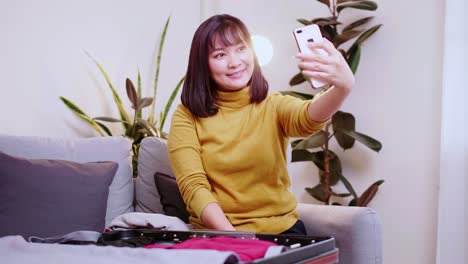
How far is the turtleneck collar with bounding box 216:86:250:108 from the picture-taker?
1.70m

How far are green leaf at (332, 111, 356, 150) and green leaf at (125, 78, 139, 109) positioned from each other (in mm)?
945

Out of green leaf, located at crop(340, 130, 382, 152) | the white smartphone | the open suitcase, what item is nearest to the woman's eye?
the white smartphone

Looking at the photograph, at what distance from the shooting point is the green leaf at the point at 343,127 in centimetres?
279

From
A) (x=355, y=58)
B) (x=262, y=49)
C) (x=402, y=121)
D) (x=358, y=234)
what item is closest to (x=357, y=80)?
(x=355, y=58)

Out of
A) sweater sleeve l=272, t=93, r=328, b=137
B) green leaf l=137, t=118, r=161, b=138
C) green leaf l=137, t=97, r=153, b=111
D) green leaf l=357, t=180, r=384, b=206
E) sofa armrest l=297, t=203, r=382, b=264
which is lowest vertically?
green leaf l=357, t=180, r=384, b=206

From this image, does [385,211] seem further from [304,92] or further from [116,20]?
[116,20]

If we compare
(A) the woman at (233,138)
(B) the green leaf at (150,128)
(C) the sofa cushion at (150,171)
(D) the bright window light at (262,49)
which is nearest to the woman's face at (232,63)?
(A) the woman at (233,138)

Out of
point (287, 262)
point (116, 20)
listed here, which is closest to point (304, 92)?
point (116, 20)

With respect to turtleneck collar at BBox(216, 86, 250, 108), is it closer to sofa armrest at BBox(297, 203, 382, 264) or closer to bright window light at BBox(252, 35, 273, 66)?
sofa armrest at BBox(297, 203, 382, 264)

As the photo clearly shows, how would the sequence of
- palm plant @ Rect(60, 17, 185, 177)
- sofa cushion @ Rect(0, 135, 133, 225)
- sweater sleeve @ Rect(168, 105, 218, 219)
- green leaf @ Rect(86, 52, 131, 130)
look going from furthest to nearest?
green leaf @ Rect(86, 52, 131, 130)
palm plant @ Rect(60, 17, 185, 177)
sofa cushion @ Rect(0, 135, 133, 225)
sweater sleeve @ Rect(168, 105, 218, 219)

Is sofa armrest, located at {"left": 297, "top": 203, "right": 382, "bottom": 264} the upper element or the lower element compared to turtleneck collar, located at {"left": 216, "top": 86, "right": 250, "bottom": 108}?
lower

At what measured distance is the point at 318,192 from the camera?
290 cm

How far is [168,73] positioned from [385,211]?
130 cm

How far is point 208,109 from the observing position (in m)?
1.70
